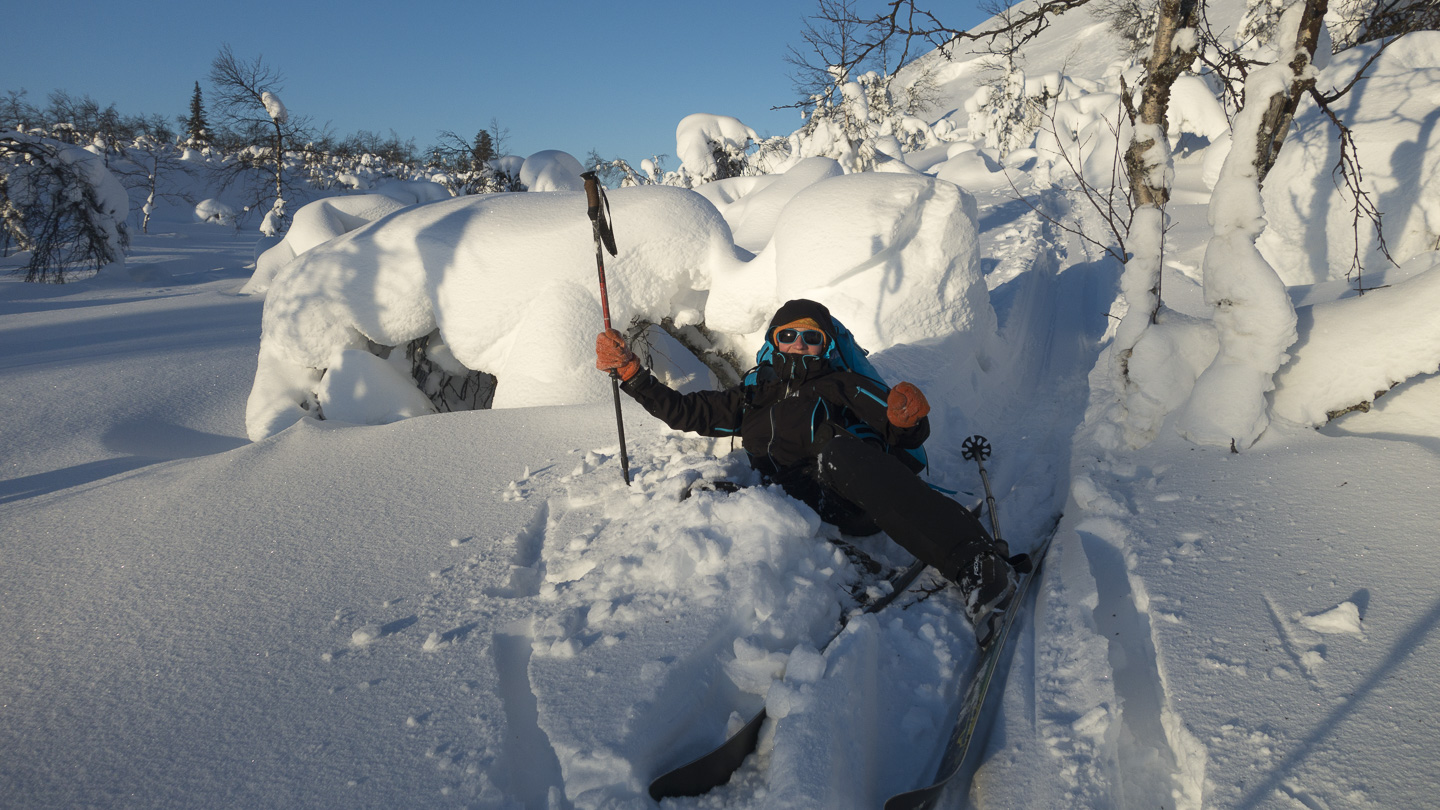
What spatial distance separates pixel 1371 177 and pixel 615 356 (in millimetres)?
6991

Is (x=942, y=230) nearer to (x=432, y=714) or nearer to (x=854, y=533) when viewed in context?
(x=854, y=533)

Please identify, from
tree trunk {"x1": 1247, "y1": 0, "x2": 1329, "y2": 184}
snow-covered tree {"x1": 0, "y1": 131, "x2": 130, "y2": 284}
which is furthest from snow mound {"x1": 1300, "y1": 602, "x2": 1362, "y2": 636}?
snow-covered tree {"x1": 0, "y1": 131, "x2": 130, "y2": 284}

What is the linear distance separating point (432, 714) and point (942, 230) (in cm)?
419

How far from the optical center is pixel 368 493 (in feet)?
11.1

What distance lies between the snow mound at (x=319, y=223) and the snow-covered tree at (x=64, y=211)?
12.2 feet

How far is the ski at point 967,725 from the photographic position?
1760mm

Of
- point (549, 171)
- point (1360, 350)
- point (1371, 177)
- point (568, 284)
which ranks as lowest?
point (1360, 350)

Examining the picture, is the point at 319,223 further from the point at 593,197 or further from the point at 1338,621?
A: the point at 1338,621

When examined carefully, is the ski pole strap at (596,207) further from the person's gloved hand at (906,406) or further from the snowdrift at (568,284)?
the person's gloved hand at (906,406)

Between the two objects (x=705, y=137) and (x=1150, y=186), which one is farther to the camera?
(x=705, y=137)

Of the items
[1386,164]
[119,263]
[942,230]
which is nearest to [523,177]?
[119,263]

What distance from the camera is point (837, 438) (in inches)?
114

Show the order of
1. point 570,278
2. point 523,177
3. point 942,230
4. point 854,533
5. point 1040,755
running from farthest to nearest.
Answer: point 523,177 → point 570,278 → point 942,230 → point 854,533 → point 1040,755

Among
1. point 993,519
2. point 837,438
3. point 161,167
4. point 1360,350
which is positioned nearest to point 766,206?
point 837,438
